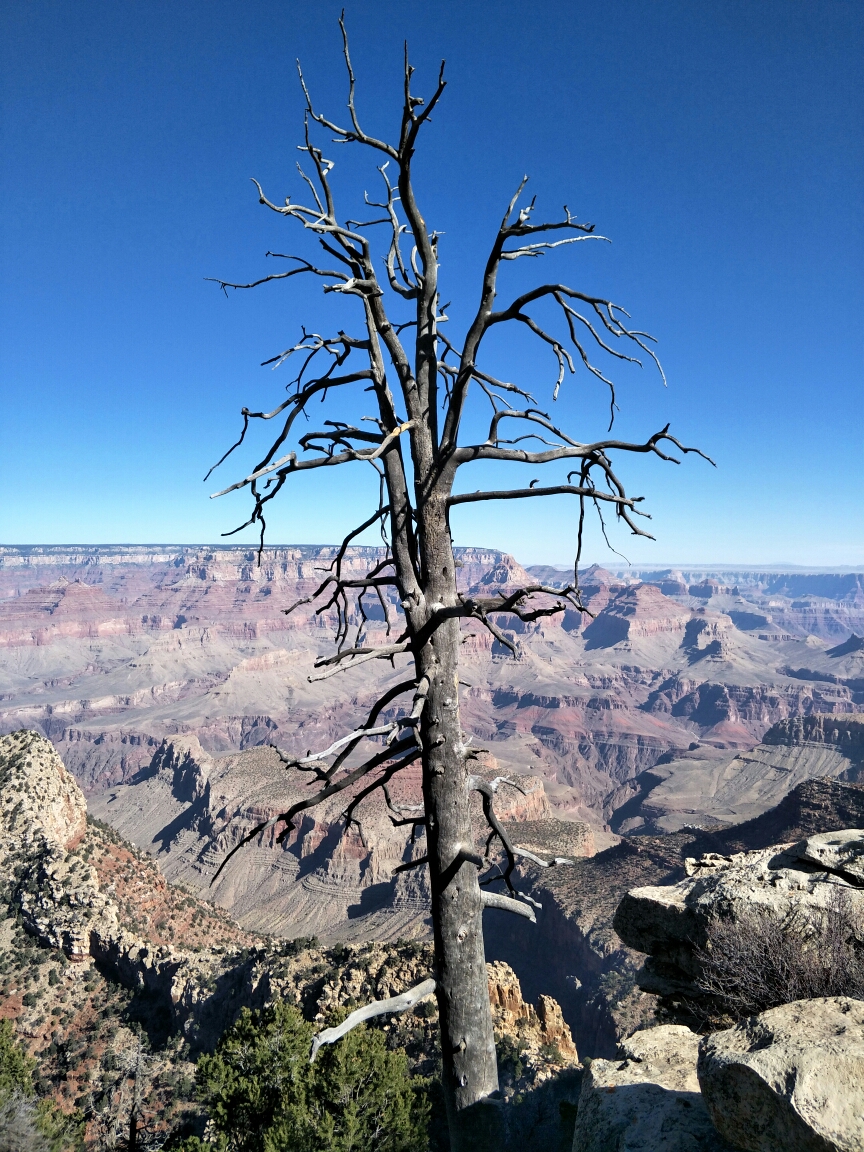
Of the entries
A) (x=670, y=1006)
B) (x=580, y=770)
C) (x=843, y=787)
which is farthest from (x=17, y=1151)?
(x=580, y=770)

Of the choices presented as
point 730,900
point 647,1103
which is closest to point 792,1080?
point 647,1103

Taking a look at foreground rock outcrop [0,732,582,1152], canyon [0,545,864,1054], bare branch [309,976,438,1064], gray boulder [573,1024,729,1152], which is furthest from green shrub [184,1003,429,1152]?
bare branch [309,976,438,1064]

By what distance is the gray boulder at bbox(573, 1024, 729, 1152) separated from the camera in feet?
15.8

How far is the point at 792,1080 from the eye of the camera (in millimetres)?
3908

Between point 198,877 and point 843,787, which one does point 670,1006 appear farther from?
point 198,877

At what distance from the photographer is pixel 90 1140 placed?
22109mm

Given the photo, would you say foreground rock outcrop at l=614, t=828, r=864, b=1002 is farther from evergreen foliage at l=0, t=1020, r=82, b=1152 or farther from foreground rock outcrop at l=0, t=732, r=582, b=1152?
evergreen foliage at l=0, t=1020, r=82, b=1152

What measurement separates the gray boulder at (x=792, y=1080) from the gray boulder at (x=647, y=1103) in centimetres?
69

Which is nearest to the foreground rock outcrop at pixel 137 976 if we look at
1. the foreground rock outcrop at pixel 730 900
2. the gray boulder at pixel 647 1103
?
the foreground rock outcrop at pixel 730 900

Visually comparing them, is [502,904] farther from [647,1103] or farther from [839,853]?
[839,853]

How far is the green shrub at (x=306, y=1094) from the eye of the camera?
41.4 ft

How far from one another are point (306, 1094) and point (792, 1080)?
13538 mm

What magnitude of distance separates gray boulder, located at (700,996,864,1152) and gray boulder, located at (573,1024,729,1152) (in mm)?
694

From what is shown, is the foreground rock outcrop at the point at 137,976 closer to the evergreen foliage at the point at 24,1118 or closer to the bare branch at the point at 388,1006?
the evergreen foliage at the point at 24,1118
